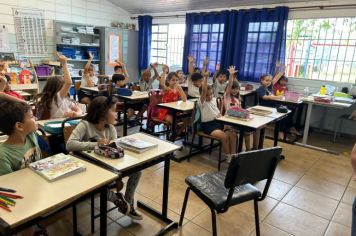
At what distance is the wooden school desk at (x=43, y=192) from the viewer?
42.2 inches

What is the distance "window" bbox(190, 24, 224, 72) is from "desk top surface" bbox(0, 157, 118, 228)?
528 centimetres

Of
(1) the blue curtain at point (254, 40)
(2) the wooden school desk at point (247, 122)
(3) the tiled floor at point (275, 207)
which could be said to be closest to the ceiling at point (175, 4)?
(1) the blue curtain at point (254, 40)

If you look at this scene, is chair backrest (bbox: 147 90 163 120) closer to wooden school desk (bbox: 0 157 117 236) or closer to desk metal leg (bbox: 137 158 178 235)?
desk metal leg (bbox: 137 158 178 235)

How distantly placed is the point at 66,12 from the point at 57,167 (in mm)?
6384

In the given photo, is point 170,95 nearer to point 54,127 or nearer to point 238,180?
point 54,127

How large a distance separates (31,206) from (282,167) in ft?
10.2

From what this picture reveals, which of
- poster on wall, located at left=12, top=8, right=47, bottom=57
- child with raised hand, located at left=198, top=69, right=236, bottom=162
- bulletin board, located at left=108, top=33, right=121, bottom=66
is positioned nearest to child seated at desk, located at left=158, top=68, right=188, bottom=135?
child with raised hand, located at left=198, top=69, right=236, bottom=162

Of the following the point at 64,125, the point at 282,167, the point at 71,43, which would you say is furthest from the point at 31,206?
the point at 71,43

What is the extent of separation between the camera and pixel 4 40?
5734 millimetres

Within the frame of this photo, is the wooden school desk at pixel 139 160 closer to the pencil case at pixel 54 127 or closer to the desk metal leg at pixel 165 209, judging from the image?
the desk metal leg at pixel 165 209

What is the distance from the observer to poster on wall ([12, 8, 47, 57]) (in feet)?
19.4

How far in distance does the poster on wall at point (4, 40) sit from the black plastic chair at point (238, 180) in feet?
18.8

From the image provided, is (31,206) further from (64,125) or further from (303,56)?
(303,56)

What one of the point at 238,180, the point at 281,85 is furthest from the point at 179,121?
the point at 281,85
